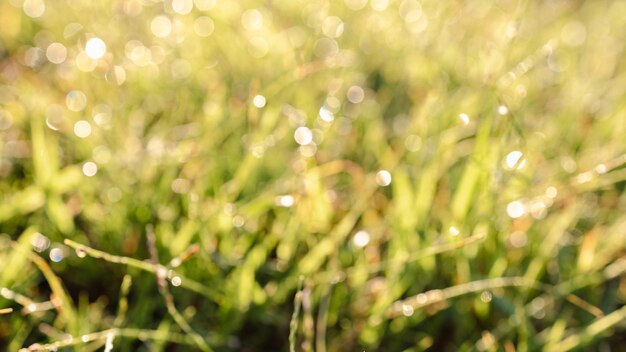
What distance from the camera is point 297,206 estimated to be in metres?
0.96

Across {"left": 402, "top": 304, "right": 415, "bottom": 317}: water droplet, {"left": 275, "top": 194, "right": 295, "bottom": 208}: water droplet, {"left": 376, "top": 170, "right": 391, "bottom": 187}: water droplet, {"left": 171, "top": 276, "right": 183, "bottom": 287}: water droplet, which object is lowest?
{"left": 402, "top": 304, "right": 415, "bottom": 317}: water droplet

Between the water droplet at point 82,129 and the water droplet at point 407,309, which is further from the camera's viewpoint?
the water droplet at point 82,129

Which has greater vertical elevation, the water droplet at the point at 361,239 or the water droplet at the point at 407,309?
the water droplet at the point at 361,239

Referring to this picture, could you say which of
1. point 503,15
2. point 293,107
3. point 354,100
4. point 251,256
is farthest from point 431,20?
point 251,256

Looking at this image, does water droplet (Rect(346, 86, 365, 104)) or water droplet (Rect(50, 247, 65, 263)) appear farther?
water droplet (Rect(346, 86, 365, 104))

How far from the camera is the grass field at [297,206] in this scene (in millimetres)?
880

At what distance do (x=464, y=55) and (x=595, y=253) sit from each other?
654mm

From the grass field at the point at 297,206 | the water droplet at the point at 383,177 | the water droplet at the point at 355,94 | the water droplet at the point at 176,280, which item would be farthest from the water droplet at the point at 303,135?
the water droplet at the point at 176,280

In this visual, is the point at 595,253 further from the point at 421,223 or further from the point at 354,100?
the point at 354,100

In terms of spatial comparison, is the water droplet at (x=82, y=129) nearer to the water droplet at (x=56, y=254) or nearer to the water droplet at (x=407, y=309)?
the water droplet at (x=56, y=254)

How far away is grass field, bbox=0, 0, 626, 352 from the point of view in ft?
2.89

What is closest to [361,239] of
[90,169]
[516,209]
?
[516,209]

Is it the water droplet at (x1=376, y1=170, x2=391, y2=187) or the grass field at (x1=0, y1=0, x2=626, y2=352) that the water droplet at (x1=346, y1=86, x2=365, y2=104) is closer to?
the grass field at (x1=0, y1=0, x2=626, y2=352)

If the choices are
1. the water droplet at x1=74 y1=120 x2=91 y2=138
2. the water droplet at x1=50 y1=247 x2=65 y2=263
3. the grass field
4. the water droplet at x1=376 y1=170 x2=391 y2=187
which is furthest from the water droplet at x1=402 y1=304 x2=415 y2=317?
the water droplet at x1=74 y1=120 x2=91 y2=138
